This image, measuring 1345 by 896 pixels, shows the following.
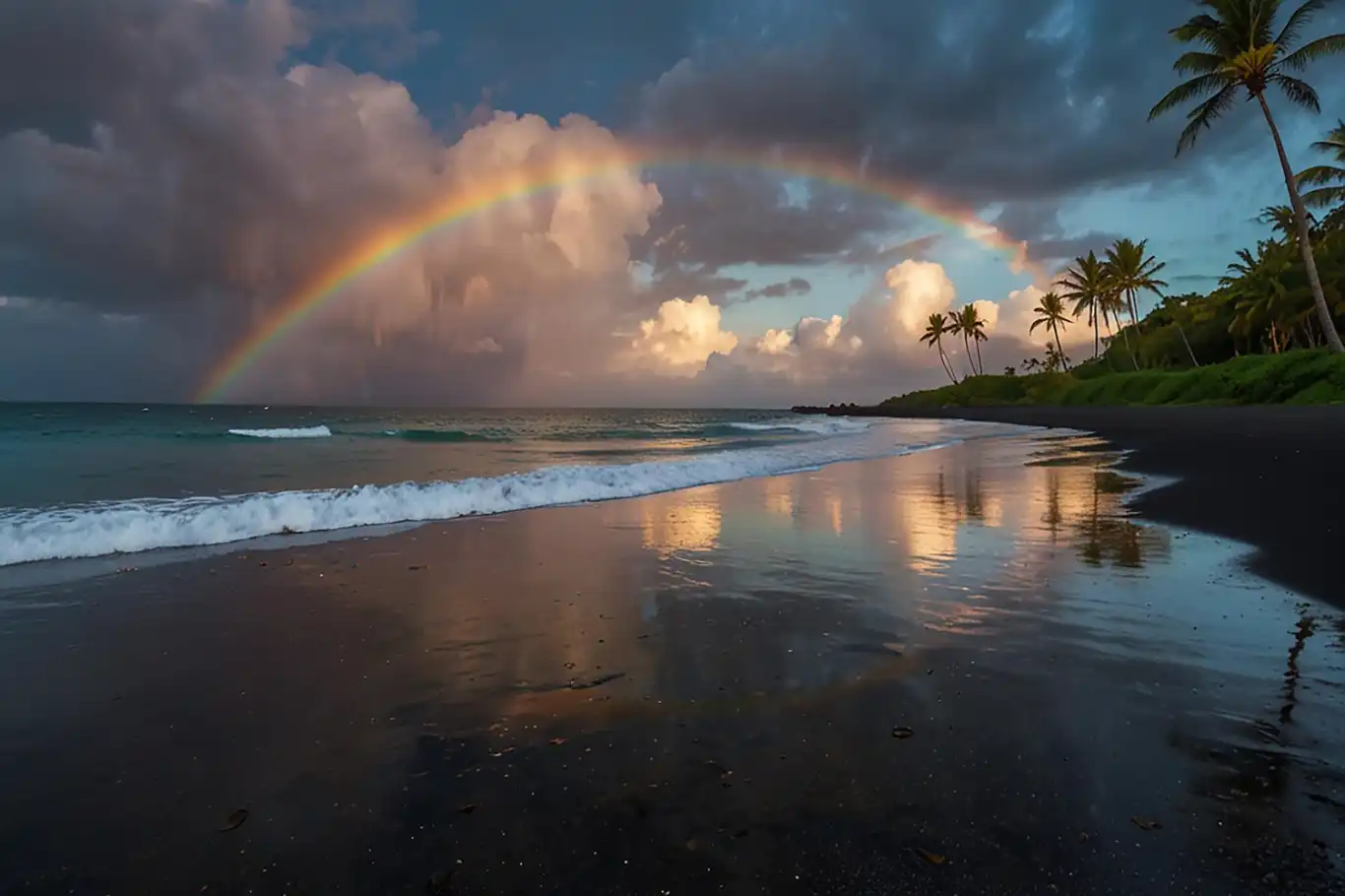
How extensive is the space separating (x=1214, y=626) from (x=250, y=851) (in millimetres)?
6867

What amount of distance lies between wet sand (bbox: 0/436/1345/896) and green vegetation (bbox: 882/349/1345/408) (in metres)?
37.5

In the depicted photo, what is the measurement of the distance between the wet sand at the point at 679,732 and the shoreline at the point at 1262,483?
2.86 ft

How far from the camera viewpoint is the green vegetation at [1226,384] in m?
34.8

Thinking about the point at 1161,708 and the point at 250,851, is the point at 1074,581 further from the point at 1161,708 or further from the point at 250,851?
the point at 250,851

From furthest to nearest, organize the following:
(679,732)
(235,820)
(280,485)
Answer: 1. (280,485)
2. (679,732)
3. (235,820)

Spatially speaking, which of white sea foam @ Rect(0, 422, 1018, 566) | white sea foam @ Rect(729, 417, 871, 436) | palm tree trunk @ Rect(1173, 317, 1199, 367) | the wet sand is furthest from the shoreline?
palm tree trunk @ Rect(1173, 317, 1199, 367)

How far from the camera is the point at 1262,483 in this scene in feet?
44.1

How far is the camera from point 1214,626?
18.7 feet

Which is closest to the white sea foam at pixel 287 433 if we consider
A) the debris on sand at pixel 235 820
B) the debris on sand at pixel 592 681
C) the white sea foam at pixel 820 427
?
the white sea foam at pixel 820 427

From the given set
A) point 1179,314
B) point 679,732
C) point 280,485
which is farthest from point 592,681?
point 1179,314

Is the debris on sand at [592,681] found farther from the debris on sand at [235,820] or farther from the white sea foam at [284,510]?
the white sea foam at [284,510]

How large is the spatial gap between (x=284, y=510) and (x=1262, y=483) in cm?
1815

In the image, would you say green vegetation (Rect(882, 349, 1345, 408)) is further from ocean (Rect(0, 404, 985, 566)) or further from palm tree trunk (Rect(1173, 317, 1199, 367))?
ocean (Rect(0, 404, 985, 566))

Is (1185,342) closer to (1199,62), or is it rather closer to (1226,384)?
(1226,384)
